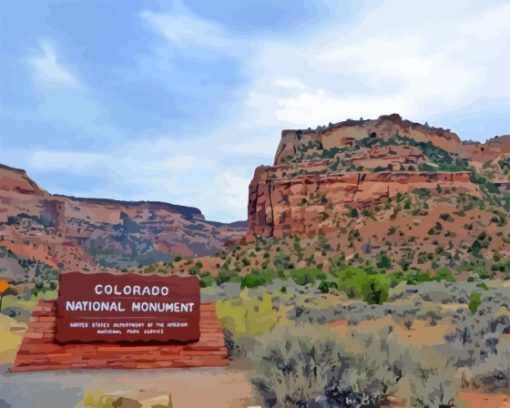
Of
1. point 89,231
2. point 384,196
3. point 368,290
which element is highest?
point 89,231

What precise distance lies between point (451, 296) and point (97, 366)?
19708 mm

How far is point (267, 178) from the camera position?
94.9 meters

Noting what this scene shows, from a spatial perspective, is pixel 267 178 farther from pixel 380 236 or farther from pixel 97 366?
pixel 97 366

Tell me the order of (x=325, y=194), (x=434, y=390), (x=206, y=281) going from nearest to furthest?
(x=434, y=390), (x=206, y=281), (x=325, y=194)

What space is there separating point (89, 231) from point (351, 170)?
76587 mm

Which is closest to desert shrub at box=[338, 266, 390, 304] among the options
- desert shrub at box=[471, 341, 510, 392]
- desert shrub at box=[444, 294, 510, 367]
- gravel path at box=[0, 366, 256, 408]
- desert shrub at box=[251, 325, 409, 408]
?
desert shrub at box=[444, 294, 510, 367]

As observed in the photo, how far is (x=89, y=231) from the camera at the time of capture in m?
147

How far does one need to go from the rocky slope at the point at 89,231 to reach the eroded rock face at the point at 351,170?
1375 inches

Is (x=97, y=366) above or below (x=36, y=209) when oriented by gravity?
below

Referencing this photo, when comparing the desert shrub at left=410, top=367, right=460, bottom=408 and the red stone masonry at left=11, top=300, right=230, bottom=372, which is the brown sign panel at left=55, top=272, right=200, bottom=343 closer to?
the red stone masonry at left=11, top=300, right=230, bottom=372

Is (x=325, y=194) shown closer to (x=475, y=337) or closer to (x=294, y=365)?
(x=475, y=337)

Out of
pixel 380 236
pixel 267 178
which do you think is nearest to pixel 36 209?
pixel 267 178

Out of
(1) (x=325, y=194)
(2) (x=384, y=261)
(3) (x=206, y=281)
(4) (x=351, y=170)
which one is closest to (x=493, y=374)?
(3) (x=206, y=281)

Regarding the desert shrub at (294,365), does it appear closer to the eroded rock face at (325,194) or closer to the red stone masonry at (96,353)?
the red stone masonry at (96,353)
